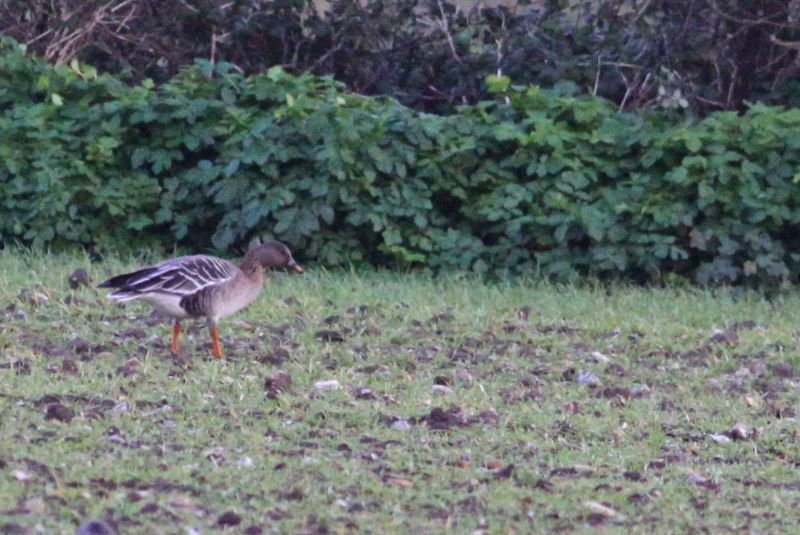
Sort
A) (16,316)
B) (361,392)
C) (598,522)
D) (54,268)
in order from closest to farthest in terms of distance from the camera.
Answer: (598,522) → (361,392) → (16,316) → (54,268)

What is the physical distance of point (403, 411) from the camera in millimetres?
6965

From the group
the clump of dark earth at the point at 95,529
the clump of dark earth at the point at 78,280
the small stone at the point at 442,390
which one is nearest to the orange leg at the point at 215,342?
the small stone at the point at 442,390

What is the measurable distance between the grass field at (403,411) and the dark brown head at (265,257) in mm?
417

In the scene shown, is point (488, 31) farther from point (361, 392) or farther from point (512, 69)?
point (361, 392)

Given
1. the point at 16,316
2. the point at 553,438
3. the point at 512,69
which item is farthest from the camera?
the point at 512,69

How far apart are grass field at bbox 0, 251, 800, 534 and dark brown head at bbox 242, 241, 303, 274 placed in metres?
0.42

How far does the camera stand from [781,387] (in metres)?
7.73

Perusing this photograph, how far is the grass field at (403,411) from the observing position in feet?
18.0

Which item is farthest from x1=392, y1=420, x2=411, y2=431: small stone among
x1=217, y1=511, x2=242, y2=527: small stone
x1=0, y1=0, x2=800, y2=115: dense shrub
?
x1=0, y1=0, x2=800, y2=115: dense shrub

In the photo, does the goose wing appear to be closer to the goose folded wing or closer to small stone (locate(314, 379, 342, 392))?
the goose folded wing

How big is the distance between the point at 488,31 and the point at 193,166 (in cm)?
297

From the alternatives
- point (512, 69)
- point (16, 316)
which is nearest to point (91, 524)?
point (16, 316)

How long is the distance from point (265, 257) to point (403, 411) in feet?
5.89

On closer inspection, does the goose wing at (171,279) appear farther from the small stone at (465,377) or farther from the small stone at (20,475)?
the small stone at (20,475)
